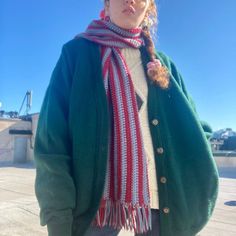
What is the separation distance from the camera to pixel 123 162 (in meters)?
1.04

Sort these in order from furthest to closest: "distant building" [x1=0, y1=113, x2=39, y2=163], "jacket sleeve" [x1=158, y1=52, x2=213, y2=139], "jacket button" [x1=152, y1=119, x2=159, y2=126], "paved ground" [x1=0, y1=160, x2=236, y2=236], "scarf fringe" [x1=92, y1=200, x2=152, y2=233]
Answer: "distant building" [x1=0, y1=113, x2=39, y2=163] → "paved ground" [x1=0, y1=160, x2=236, y2=236] → "jacket sleeve" [x1=158, y1=52, x2=213, y2=139] → "jacket button" [x1=152, y1=119, x2=159, y2=126] → "scarf fringe" [x1=92, y1=200, x2=152, y2=233]

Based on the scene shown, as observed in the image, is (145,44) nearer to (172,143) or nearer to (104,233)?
(172,143)

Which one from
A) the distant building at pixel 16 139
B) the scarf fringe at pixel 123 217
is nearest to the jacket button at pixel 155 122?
the scarf fringe at pixel 123 217

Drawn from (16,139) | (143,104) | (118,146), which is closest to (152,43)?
(143,104)

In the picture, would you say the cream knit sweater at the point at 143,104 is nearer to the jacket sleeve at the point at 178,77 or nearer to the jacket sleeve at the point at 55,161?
the jacket sleeve at the point at 178,77

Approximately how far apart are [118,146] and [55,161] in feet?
0.77

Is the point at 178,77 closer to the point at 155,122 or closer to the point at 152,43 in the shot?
the point at 152,43

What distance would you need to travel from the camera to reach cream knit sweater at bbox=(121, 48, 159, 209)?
1.09 meters

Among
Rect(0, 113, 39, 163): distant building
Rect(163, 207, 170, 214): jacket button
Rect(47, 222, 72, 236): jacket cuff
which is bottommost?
Rect(47, 222, 72, 236): jacket cuff

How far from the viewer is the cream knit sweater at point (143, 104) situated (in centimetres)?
109

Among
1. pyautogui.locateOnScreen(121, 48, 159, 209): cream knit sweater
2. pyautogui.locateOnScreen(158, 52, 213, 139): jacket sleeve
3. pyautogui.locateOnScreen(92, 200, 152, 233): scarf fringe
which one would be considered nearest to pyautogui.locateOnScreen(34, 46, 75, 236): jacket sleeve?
pyautogui.locateOnScreen(92, 200, 152, 233): scarf fringe

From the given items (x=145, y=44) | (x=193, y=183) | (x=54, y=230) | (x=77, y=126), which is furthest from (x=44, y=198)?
(x=145, y=44)

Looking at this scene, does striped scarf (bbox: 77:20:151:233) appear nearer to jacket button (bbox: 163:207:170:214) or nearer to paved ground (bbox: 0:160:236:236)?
jacket button (bbox: 163:207:170:214)

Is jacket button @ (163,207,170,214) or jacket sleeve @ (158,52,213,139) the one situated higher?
jacket sleeve @ (158,52,213,139)
